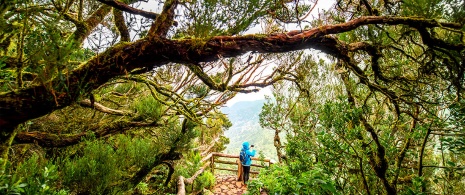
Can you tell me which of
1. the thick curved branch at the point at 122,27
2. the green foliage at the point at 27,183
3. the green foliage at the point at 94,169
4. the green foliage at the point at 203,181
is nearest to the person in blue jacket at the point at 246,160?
the green foliage at the point at 203,181

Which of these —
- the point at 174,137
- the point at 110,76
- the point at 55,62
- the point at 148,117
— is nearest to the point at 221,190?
the point at 174,137

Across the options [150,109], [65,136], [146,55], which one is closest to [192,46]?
[146,55]

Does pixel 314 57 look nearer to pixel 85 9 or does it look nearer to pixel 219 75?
pixel 219 75

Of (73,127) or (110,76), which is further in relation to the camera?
(73,127)

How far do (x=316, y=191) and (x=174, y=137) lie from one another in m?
2.93

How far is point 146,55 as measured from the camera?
72.7 inches

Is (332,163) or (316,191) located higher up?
(332,163)

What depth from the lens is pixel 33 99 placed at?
1.72 m

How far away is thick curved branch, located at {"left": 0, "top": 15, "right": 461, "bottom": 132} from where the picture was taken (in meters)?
1.75

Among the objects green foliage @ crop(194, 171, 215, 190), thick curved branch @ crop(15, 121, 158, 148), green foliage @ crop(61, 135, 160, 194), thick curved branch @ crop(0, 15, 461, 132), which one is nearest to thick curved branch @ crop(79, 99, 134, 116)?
thick curved branch @ crop(15, 121, 158, 148)

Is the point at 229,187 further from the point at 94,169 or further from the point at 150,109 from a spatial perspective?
the point at 94,169

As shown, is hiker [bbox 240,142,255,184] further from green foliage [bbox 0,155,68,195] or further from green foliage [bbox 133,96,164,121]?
green foliage [bbox 0,155,68,195]

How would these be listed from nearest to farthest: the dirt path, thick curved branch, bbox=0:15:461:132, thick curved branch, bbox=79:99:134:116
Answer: thick curved branch, bbox=0:15:461:132
thick curved branch, bbox=79:99:134:116
the dirt path

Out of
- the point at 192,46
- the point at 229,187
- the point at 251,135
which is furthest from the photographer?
the point at 251,135
